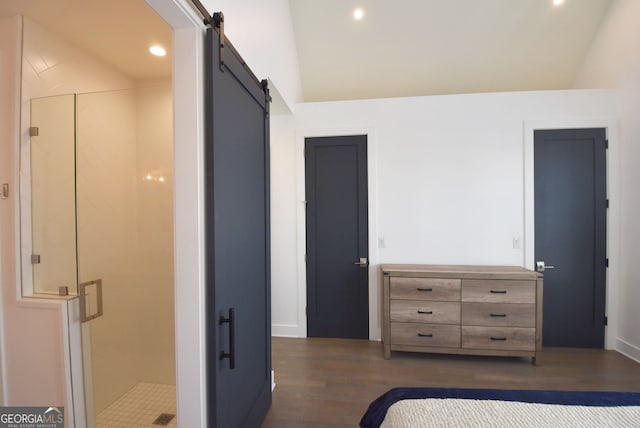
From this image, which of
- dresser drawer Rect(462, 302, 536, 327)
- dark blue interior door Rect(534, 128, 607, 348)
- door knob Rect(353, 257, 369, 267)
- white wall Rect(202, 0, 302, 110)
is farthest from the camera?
door knob Rect(353, 257, 369, 267)

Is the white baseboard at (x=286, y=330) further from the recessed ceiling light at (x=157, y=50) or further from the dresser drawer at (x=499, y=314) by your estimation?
the recessed ceiling light at (x=157, y=50)

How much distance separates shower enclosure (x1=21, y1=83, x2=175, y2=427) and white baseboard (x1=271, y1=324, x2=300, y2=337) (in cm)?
124

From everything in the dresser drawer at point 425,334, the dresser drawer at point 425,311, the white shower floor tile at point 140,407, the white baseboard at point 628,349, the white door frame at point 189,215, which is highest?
the white door frame at point 189,215

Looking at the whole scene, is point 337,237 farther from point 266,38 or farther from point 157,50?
point 157,50

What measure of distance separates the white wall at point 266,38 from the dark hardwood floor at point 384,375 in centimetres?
249

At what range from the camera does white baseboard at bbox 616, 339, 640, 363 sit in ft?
8.55

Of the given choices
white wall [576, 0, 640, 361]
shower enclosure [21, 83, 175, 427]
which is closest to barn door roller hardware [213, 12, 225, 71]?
shower enclosure [21, 83, 175, 427]

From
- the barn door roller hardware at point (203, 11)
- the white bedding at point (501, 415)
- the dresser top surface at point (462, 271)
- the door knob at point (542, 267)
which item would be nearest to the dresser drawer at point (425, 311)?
the dresser top surface at point (462, 271)

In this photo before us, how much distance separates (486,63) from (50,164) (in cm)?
435

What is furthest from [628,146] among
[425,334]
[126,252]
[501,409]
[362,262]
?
[126,252]

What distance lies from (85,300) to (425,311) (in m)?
2.73

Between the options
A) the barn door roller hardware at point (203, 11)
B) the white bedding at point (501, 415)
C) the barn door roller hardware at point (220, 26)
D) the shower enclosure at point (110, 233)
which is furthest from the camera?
the shower enclosure at point (110, 233)

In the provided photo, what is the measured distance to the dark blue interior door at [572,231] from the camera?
2.86m

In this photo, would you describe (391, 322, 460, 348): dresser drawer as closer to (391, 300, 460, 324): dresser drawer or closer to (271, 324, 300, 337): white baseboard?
(391, 300, 460, 324): dresser drawer
